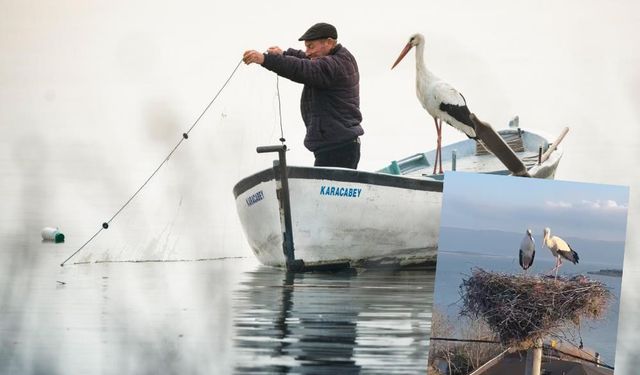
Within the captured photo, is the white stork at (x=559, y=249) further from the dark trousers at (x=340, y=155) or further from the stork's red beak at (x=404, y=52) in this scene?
the stork's red beak at (x=404, y=52)

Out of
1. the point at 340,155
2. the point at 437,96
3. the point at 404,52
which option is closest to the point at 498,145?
the point at 437,96

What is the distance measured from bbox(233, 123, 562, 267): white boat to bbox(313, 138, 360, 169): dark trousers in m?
0.09

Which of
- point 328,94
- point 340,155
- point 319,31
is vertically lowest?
point 340,155

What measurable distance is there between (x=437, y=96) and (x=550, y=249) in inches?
47.5

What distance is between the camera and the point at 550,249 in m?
4.18

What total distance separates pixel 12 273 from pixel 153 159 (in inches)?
32.6

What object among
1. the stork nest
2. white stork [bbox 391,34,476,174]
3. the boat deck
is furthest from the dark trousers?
the boat deck

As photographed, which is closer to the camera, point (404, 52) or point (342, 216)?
point (342, 216)

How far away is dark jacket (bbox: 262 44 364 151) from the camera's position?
4.61 m

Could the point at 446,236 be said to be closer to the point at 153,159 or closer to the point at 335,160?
the point at 335,160

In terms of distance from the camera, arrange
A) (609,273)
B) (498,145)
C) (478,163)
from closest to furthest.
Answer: (609,273) < (498,145) < (478,163)

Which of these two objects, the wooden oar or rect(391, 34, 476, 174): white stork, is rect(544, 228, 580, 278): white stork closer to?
the wooden oar

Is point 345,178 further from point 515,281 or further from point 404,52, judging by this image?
point 515,281

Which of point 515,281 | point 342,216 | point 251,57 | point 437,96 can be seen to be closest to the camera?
point 515,281
